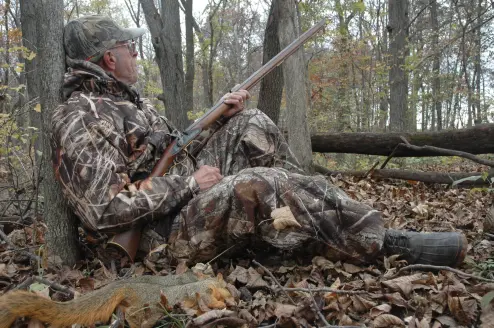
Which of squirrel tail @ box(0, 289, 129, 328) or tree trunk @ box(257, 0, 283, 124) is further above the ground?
tree trunk @ box(257, 0, 283, 124)

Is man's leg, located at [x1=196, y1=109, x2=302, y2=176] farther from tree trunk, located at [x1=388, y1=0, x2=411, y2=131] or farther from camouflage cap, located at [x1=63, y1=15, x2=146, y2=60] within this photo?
tree trunk, located at [x1=388, y1=0, x2=411, y2=131]

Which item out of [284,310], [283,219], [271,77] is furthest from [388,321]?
[271,77]

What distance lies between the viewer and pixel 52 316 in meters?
1.81

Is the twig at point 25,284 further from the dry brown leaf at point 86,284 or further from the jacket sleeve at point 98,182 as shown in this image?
the jacket sleeve at point 98,182

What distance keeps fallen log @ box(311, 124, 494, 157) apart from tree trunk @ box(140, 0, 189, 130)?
10.9ft

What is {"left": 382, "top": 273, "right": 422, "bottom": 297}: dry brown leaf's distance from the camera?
85.8 inches

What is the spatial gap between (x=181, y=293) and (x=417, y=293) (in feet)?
4.34

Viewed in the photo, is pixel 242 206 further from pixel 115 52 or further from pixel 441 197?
pixel 441 197

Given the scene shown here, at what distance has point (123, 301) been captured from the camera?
2.01 m

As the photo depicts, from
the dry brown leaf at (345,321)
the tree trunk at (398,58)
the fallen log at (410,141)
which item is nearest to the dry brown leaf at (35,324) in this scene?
the dry brown leaf at (345,321)

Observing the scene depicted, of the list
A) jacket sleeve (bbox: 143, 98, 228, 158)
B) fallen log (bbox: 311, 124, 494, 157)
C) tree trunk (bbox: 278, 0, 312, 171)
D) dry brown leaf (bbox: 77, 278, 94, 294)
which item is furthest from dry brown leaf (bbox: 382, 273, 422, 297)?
fallen log (bbox: 311, 124, 494, 157)

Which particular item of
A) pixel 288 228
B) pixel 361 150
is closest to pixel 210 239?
pixel 288 228

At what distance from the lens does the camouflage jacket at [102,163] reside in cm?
268

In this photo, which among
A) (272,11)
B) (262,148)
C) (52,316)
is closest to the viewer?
(52,316)
